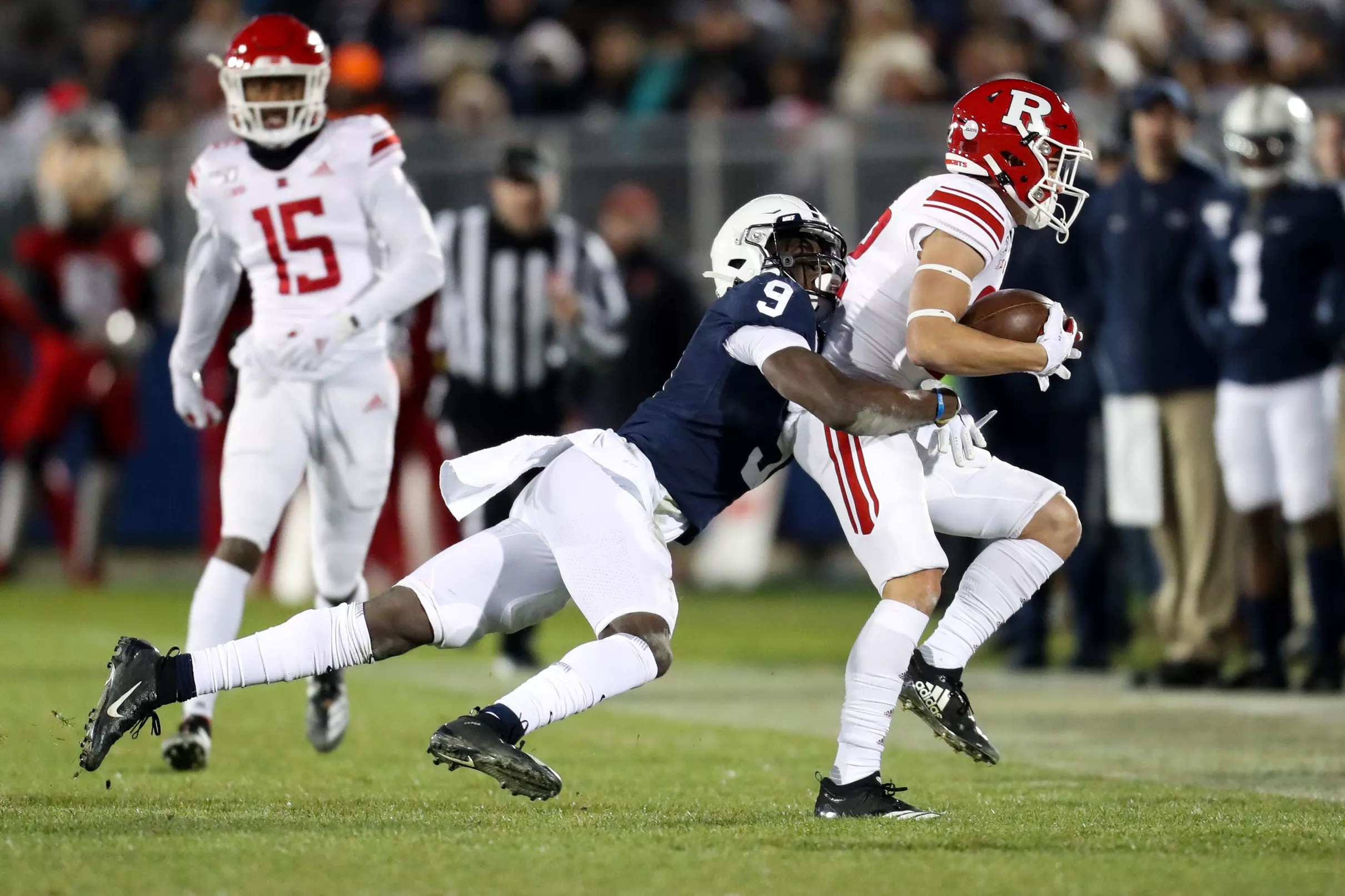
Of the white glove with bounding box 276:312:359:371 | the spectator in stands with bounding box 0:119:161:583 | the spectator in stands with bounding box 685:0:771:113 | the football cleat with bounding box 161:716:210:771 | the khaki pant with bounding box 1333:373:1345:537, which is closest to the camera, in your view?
the football cleat with bounding box 161:716:210:771

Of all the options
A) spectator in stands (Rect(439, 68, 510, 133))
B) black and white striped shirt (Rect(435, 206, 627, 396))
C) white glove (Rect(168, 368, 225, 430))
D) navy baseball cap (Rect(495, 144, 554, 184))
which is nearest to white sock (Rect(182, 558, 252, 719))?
white glove (Rect(168, 368, 225, 430))

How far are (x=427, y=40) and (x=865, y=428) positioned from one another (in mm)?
10381

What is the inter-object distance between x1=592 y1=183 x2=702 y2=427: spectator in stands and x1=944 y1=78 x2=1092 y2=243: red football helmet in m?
7.23

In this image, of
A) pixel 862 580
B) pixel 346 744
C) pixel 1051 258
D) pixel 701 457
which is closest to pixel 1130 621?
pixel 1051 258

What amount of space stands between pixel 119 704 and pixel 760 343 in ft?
5.24

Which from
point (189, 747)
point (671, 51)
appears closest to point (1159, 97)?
point (189, 747)

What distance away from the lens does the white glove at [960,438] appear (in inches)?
189

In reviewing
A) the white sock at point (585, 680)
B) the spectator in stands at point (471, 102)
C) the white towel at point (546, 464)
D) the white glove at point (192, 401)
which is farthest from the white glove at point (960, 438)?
the spectator in stands at point (471, 102)

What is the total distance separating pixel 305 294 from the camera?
6051 millimetres

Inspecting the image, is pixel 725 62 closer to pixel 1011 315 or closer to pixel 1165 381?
pixel 1165 381

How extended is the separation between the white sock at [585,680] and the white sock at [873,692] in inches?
19.0

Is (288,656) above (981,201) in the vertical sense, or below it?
below

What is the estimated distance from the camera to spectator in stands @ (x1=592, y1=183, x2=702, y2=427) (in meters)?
12.2

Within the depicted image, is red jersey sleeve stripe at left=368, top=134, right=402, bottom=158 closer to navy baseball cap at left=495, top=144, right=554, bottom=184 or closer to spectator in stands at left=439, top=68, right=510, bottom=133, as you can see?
navy baseball cap at left=495, top=144, right=554, bottom=184
